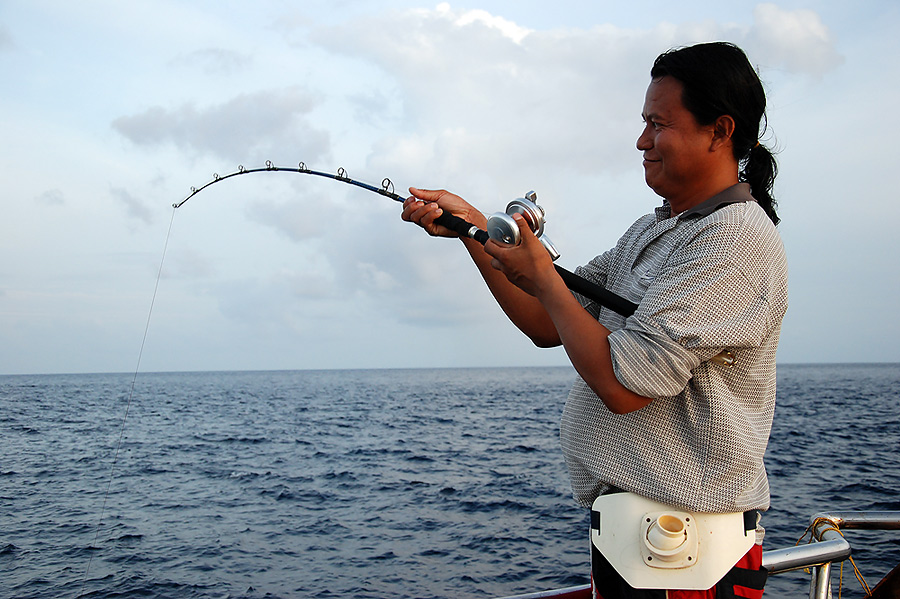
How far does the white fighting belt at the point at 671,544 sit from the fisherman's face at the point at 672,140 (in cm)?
79

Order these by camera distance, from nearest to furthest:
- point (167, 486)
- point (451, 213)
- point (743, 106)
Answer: point (743, 106)
point (451, 213)
point (167, 486)

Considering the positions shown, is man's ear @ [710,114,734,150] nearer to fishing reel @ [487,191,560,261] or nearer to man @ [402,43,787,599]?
man @ [402,43,787,599]

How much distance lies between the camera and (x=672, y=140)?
5.46 ft

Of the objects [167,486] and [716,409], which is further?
[167,486]

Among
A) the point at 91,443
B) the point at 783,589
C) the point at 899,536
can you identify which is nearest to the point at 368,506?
the point at 783,589

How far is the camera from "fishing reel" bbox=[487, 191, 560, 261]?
1.52 meters

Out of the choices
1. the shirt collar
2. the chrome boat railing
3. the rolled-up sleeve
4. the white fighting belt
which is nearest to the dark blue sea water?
the chrome boat railing

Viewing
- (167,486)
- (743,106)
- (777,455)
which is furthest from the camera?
(777,455)

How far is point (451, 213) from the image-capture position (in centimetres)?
216

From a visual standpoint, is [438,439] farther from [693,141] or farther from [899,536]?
[693,141]

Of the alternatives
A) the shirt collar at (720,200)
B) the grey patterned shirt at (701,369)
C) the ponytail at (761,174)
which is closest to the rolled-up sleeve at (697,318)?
the grey patterned shirt at (701,369)

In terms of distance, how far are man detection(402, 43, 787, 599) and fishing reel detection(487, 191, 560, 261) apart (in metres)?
0.03

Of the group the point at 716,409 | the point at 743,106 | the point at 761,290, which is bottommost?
the point at 716,409

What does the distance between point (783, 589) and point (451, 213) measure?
7723mm
